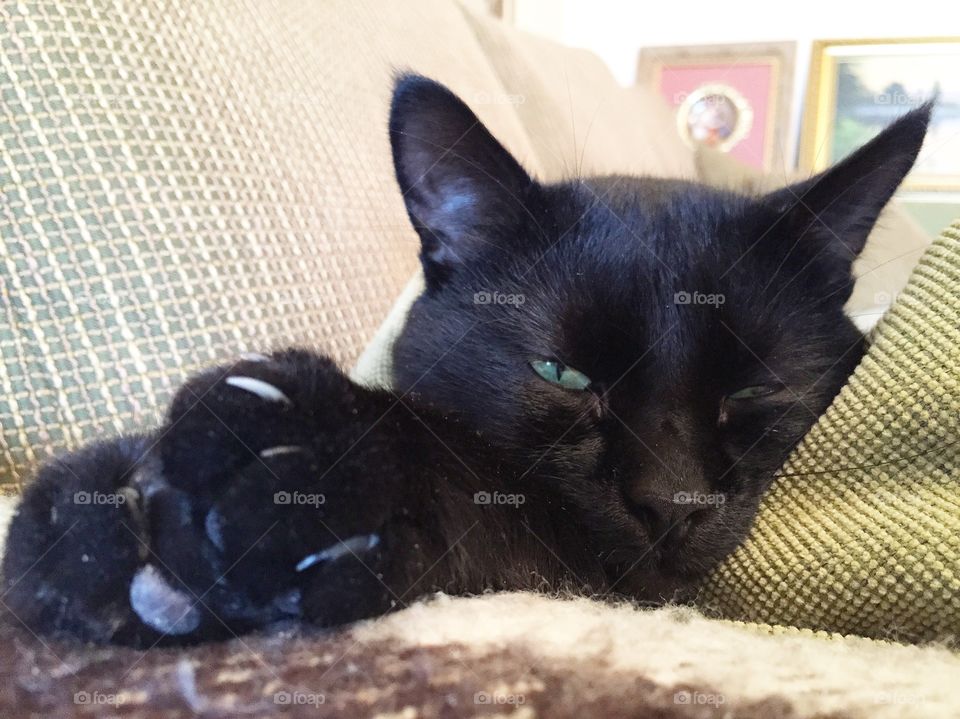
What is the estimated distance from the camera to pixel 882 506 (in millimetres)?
531

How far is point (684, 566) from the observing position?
2.04 feet

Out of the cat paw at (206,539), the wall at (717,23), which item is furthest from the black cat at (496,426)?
the wall at (717,23)

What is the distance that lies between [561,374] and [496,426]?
0.08 m

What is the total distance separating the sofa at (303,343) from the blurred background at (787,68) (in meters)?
2.21

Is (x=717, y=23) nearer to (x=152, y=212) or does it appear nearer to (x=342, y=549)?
(x=152, y=212)

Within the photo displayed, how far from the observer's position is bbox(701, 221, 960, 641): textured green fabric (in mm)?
476

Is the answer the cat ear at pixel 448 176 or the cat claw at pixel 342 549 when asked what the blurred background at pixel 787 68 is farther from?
the cat claw at pixel 342 549

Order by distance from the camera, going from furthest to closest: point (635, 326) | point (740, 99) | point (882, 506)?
point (740, 99)
point (635, 326)
point (882, 506)

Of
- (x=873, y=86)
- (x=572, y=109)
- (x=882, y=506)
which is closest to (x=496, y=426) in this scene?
(x=882, y=506)

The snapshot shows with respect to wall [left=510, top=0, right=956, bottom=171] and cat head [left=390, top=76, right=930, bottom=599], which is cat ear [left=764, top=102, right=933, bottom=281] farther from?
wall [left=510, top=0, right=956, bottom=171]

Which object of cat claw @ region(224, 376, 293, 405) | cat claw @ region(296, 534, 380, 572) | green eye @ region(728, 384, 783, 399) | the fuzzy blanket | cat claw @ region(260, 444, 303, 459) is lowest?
green eye @ region(728, 384, 783, 399)

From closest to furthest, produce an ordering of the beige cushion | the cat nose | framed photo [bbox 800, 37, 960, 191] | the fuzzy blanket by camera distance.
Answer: the fuzzy blanket → the cat nose → the beige cushion → framed photo [bbox 800, 37, 960, 191]

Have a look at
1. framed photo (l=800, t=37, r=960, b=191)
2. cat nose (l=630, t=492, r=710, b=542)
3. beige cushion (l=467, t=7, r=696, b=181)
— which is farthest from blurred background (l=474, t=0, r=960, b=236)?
cat nose (l=630, t=492, r=710, b=542)

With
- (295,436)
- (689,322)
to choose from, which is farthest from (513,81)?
(295,436)
